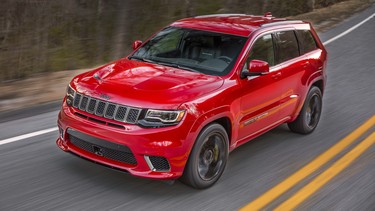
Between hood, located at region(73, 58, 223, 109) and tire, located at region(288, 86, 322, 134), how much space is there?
2.27m

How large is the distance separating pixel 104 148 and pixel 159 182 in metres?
0.79

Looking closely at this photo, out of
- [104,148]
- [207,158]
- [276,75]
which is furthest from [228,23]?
[104,148]

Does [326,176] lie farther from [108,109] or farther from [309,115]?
[108,109]

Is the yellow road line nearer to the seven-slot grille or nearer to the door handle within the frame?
the door handle

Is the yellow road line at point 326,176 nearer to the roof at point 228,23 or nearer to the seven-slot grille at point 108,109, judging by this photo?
the seven-slot grille at point 108,109

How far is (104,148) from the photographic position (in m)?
5.09

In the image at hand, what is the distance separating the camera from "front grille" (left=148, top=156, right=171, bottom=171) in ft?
16.3

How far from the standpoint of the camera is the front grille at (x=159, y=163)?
4977mm

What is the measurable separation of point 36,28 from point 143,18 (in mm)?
6109

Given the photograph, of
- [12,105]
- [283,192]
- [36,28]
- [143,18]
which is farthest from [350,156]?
[143,18]

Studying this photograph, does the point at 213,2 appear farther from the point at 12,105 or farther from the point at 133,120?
the point at 133,120

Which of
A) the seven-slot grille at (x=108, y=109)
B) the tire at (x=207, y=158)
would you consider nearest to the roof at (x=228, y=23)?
the tire at (x=207, y=158)

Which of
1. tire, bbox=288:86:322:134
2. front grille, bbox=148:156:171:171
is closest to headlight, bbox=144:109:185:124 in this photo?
front grille, bbox=148:156:171:171

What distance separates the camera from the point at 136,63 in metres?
6.11
